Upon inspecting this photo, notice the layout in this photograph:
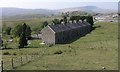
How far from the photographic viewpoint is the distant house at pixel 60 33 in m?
64.5

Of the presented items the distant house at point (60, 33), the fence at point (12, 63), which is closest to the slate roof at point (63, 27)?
the distant house at point (60, 33)

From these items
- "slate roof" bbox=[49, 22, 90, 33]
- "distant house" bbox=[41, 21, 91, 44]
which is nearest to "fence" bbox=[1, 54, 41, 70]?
"distant house" bbox=[41, 21, 91, 44]

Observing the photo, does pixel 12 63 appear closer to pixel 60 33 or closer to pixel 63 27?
pixel 60 33

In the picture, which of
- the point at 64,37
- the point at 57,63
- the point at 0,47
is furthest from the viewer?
the point at 64,37

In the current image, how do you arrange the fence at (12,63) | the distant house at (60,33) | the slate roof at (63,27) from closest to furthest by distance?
the fence at (12,63), the distant house at (60,33), the slate roof at (63,27)

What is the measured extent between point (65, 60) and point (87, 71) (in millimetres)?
8276

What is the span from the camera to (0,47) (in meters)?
54.8

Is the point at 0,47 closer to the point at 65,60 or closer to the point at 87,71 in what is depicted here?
the point at 65,60

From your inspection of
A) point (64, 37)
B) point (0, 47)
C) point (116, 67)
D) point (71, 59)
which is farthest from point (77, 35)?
point (116, 67)

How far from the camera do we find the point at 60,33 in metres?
67.1

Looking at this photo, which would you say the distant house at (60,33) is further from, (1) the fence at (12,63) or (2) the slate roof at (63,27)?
(1) the fence at (12,63)

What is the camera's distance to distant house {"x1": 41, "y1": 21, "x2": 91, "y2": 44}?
6450cm

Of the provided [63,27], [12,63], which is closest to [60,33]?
[63,27]

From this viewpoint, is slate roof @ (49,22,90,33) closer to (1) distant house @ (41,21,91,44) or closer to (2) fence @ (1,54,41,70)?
(1) distant house @ (41,21,91,44)
